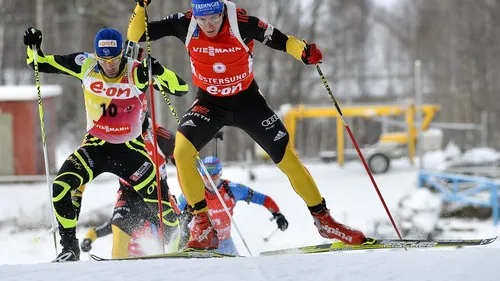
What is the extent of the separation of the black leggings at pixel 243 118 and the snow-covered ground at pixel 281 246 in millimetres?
1207

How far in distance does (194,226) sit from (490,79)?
36.8 m

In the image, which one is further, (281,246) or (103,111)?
(281,246)

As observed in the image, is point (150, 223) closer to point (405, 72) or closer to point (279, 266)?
point (279, 266)

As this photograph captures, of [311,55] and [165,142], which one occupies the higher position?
[311,55]

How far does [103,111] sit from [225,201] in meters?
1.80

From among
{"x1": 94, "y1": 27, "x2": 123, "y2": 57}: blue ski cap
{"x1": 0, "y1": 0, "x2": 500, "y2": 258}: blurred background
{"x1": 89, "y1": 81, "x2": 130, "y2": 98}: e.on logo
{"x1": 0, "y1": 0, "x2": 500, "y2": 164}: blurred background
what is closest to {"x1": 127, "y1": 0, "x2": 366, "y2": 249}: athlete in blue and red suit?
{"x1": 94, "y1": 27, "x2": 123, "y2": 57}: blue ski cap

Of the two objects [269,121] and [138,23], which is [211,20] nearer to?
[138,23]

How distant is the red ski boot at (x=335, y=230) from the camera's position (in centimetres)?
573

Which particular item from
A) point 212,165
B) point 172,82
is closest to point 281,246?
point 212,165

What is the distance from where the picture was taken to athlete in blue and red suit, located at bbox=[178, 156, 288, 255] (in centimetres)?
751

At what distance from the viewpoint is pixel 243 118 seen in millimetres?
5699

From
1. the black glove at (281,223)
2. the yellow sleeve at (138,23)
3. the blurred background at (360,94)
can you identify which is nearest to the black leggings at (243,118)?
the yellow sleeve at (138,23)

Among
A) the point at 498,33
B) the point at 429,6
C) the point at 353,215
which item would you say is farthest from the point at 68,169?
the point at 429,6

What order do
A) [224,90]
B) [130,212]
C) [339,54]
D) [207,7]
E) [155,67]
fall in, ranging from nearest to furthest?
[207,7] < [224,90] < [155,67] < [130,212] < [339,54]
